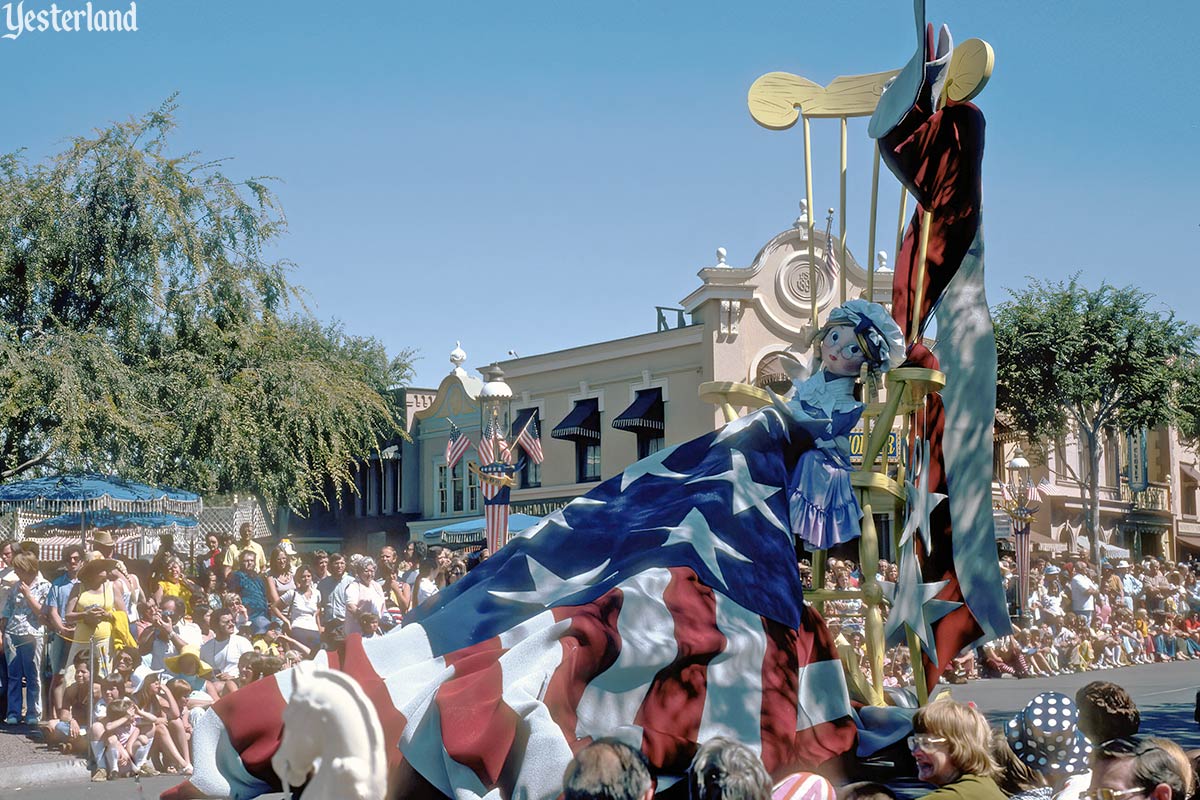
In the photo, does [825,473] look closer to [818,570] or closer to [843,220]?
[818,570]

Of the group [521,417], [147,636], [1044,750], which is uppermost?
[521,417]

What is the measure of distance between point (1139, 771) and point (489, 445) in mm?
11620

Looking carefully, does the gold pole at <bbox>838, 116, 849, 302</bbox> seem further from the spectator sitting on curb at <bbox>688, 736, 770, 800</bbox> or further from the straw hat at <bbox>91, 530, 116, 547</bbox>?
the straw hat at <bbox>91, 530, 116, 547</bbox>

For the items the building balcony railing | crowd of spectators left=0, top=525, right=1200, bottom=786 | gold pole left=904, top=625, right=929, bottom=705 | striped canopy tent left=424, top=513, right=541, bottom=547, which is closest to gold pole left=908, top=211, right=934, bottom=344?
gold pole left=904, top=625, right=929, bottom=705

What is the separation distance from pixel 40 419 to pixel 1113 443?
98.6 ft

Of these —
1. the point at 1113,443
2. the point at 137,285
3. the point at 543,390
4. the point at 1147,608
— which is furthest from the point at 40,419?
the point at 1113,443

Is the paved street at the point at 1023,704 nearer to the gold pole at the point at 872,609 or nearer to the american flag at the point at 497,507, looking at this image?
the gold pole at the point at 872,609

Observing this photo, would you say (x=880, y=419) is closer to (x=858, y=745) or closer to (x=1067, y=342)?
(x=858, y=745)

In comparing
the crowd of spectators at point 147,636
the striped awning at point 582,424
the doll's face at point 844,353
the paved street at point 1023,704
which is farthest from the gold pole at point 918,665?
the striped awning at point 582,424

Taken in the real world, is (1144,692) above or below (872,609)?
below

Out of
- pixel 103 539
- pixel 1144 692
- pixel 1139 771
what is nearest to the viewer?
pixel 1139 771

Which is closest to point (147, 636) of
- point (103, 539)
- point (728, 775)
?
point (103, 539)

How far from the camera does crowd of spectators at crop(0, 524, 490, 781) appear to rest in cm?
972

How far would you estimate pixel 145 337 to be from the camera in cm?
1791
